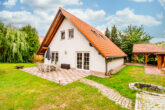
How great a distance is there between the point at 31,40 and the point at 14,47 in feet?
12.6

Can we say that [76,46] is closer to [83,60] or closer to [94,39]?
[83,60]

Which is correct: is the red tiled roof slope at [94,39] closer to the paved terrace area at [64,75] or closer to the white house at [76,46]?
the white house at [76,46]

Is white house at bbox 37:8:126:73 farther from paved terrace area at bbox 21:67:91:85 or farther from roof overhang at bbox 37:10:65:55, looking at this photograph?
paved terrace area at bbox 21:67:91:85

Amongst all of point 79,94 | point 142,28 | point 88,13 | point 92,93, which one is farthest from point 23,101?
point 142,28

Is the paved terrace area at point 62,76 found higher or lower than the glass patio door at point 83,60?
lower

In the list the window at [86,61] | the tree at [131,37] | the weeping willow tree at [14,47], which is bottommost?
the window at [86,61]

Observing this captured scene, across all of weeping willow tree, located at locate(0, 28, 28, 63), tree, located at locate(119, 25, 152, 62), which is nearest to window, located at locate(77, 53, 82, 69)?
weeping willow tree, located at locate(0, 28, 28, 63)

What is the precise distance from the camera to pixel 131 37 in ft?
80.5

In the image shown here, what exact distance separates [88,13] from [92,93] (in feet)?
55.5

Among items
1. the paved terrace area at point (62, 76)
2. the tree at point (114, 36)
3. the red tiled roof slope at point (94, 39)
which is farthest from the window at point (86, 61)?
the tree at point (114, 36)

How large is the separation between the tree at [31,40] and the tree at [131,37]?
2282 cm

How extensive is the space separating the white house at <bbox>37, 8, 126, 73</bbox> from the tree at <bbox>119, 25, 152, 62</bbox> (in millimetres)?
15396

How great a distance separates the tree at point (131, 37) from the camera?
926 inches

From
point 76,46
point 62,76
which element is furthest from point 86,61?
point 62,76
